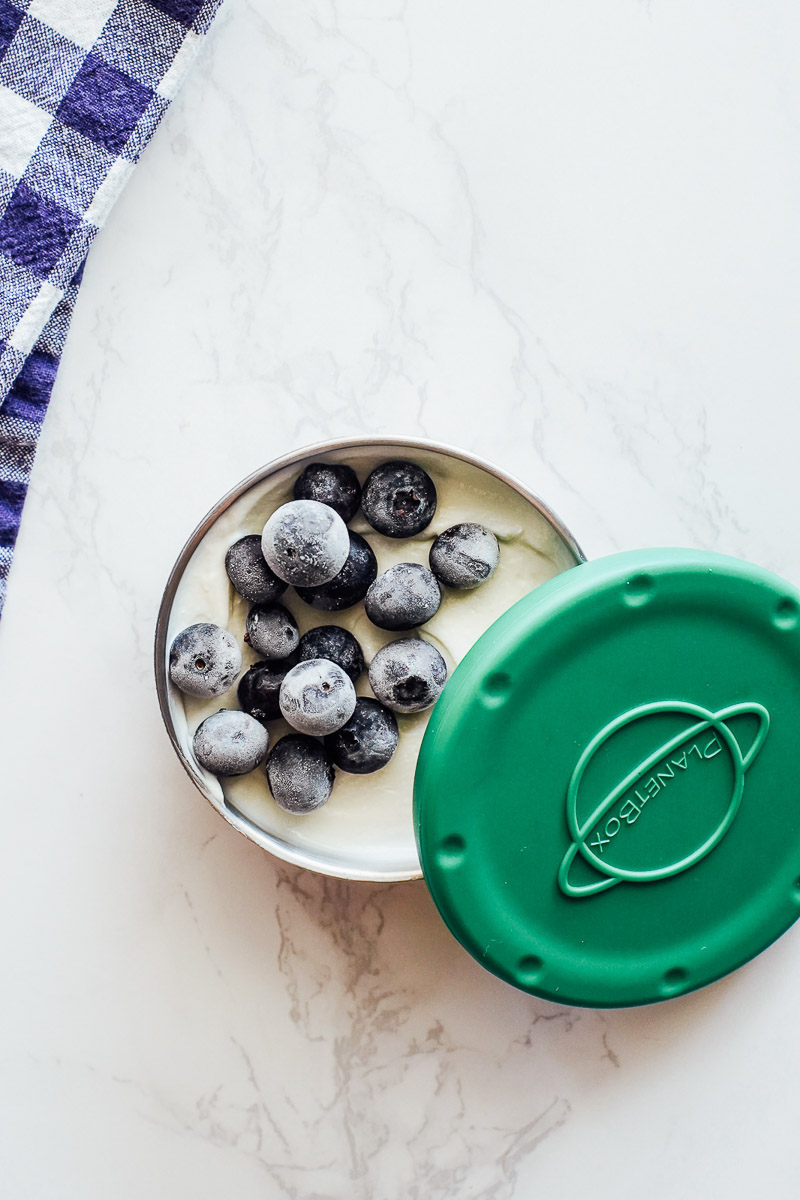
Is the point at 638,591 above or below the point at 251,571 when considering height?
above

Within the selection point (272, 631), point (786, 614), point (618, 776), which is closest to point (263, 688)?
point (272, 631)

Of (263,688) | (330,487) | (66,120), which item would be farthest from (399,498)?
(66,120)

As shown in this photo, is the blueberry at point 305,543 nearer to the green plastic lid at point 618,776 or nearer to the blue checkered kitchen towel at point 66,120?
the green plastic lid at point 618,776

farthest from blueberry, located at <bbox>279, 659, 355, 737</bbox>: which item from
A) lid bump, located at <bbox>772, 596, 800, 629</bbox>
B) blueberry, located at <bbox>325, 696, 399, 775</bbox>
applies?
lid bump, located at <bbox>772, 596, 800, 629</bbox>

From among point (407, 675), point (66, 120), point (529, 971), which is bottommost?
point (529, 971)

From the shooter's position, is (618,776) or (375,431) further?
(375,431)

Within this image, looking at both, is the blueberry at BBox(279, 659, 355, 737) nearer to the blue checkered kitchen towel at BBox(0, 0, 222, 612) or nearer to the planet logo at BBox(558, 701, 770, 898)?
A: the planet logo at BBox(558, 701, 770, 898)

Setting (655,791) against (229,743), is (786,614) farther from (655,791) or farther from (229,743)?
(229,743)
